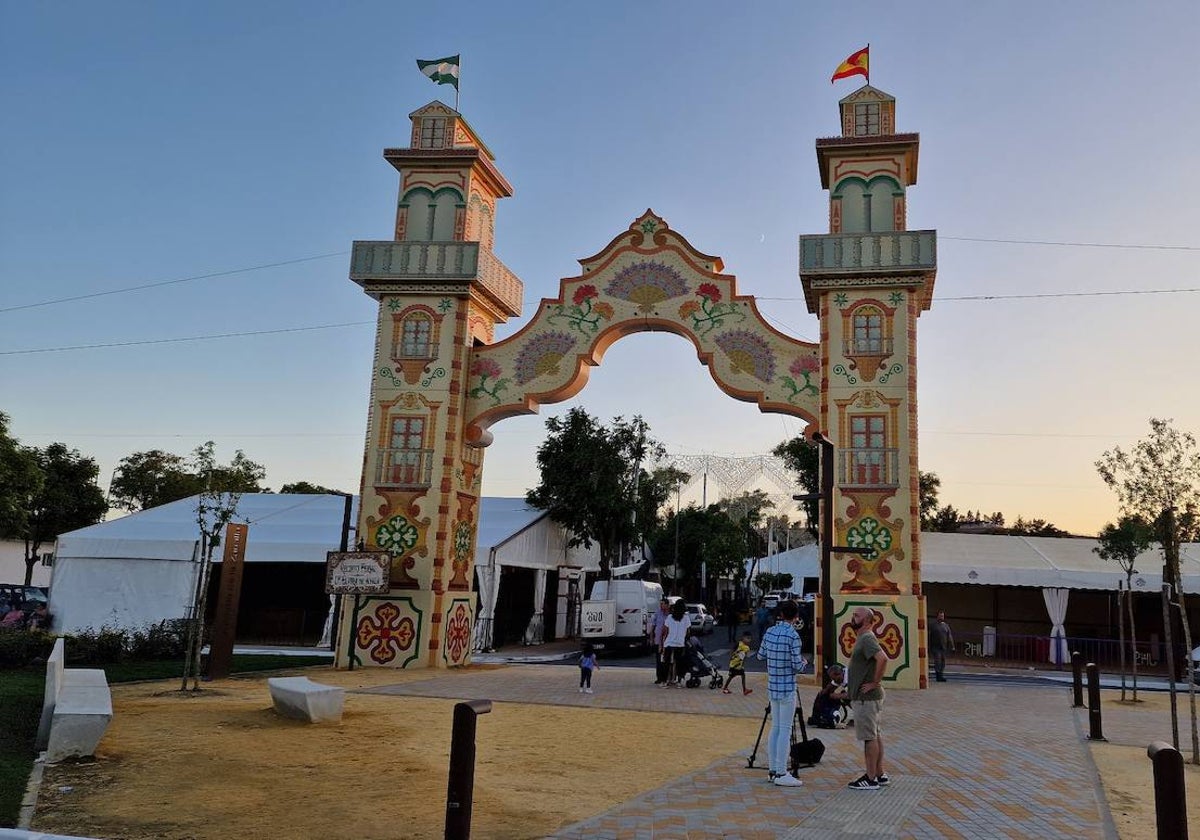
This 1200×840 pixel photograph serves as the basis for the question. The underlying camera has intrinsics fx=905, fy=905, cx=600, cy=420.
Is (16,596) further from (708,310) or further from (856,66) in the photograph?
(856,66)

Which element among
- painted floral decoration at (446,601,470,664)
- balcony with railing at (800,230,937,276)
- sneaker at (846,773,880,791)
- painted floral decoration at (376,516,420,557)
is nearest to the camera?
sneaker at (846,773,880,791)

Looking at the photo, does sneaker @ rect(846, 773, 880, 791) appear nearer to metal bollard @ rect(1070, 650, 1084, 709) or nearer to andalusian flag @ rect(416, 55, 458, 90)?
metal bollard @ rect(1070, 650, 1084, 709)

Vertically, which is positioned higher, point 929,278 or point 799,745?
point 929,278

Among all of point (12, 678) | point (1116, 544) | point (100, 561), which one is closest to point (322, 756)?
point (12, 678)

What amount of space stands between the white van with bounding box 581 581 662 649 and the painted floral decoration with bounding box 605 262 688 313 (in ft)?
31.5

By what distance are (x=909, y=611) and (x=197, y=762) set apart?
12727mm

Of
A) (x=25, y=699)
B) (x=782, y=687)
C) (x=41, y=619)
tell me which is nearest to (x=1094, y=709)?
(x=782, y=687)

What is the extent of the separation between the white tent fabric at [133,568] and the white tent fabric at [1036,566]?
1671cm

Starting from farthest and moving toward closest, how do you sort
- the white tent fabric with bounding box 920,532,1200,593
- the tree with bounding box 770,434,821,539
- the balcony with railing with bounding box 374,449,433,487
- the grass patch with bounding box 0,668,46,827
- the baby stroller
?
1. the tree with bounding box 770,434,821,539
2. the white tent fabric with bounding box 920,532,1200,593
3. the balcony with railing with bounding box 374,449,433,487
4. the baby stroller
5. the grass patch with bounding box 0,668,46,827

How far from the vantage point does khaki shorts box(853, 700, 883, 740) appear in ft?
25.7

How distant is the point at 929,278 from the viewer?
18125 mm

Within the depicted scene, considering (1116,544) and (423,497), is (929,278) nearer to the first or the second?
(1116,544)

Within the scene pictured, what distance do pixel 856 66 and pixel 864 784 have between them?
16.1 m

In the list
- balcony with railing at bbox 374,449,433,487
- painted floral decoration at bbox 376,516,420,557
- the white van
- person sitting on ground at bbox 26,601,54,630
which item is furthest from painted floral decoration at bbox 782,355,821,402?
person sitting on ground at bbox 26,601,54,630
